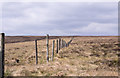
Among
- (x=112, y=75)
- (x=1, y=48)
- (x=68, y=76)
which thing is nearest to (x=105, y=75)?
(x=112, y=75)

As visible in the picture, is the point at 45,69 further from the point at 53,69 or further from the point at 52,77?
the point at 52,77

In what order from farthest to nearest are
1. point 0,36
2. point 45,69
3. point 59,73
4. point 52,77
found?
point 45,69, point 59,73, point 52,77, point 0,36

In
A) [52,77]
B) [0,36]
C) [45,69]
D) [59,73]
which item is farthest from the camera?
[45,69]

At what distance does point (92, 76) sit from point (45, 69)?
7.73ft

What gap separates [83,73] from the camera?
7.88m

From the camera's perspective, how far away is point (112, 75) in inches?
305

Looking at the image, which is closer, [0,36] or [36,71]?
[0,36]

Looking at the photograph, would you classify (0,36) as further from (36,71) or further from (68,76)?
(68,76)

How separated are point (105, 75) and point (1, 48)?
4554 mm

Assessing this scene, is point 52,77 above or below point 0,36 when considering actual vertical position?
below

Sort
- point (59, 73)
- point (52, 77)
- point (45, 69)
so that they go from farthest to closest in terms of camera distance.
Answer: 1. point (45, 69)
2. point (59, 73)
3. point (52, 77)

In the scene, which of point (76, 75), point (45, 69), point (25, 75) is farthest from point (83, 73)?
point (25, 75)

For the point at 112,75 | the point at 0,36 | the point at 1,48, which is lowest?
the point at 112,75

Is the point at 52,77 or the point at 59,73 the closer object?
the point at 52,77
